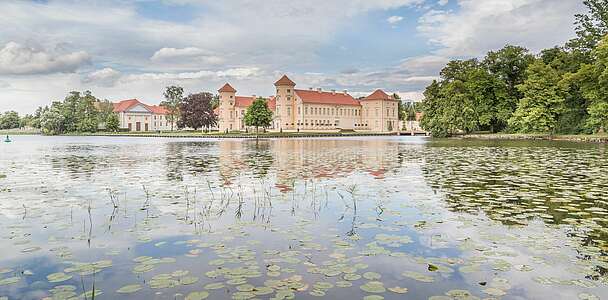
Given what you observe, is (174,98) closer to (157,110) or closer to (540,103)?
(157,110)

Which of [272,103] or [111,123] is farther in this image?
[272,103]

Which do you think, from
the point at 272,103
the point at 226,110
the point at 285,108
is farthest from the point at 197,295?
the point at 272,103

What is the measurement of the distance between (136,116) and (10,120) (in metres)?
57.2

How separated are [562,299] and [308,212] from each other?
5.35 meters

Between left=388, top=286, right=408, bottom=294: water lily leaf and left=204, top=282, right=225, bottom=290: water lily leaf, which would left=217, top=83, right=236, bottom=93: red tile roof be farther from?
left=388, top=286, right=408, bottom=294: water lily leaf

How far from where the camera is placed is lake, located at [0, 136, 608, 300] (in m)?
4.91

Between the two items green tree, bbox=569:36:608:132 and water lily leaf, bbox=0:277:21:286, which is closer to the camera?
water lily leaf, bbox=0:277:21:286

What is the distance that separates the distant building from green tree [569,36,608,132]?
11167 cm

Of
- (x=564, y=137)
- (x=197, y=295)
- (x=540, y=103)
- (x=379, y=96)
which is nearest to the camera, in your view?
(x=197, y=295)

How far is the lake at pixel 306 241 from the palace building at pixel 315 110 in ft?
335

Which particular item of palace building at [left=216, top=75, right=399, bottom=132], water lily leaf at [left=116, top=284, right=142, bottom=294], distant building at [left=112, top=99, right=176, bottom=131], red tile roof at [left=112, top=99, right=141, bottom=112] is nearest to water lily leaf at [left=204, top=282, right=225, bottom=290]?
water lily leaf at [left=116, top=284, right=142, bottom=294]

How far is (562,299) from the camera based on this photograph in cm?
454

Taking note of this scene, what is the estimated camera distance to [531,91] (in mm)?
60250

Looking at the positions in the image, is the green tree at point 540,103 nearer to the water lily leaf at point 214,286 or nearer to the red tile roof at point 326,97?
the water lily leaf at point 214,286
